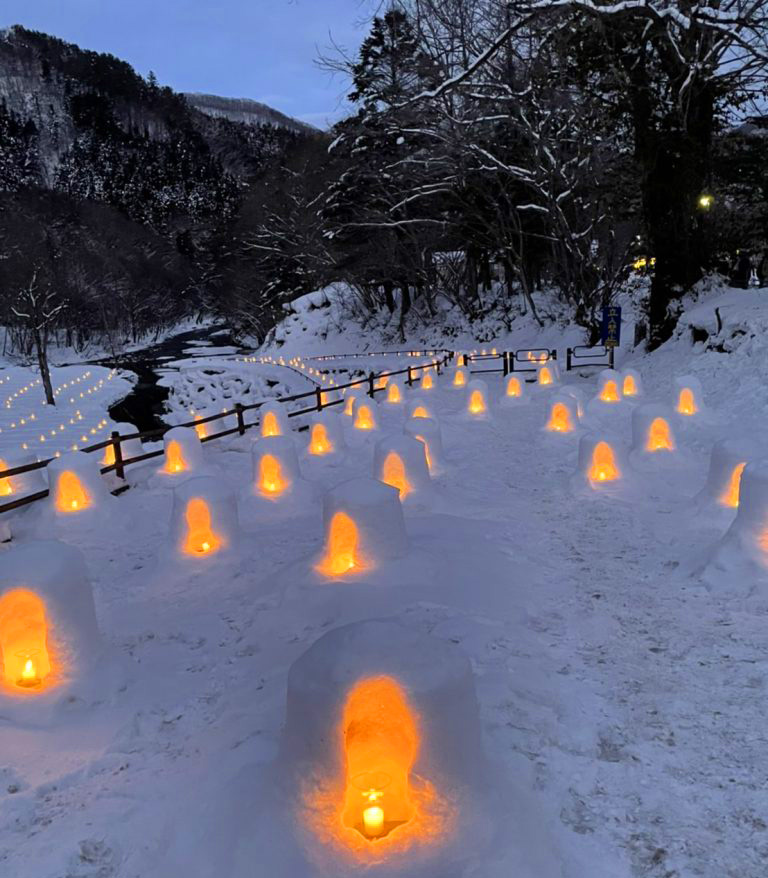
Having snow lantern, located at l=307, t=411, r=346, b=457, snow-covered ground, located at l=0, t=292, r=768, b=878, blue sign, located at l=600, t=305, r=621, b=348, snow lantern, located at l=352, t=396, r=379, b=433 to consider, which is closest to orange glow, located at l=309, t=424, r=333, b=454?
snow lantern, located at l=307, t=411, r=346, b=457

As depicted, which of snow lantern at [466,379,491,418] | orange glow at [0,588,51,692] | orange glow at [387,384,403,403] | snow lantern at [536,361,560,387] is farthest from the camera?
snow lantern at [536,361,560,387]

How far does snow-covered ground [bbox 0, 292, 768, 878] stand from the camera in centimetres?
326

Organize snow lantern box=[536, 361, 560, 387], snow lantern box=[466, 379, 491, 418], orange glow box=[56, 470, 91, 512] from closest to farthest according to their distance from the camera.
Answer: orange glow box=[56, 470, 91, 512] < snow lantern box=[466, 379, 491, 418] < snow lantern box=[536, 361, 560, 387]

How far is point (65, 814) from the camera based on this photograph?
3668mm

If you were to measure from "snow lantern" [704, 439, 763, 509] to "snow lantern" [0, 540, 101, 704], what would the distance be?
746cm

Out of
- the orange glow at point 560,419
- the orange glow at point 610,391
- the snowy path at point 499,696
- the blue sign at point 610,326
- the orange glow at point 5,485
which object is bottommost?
the snowy path at point 499,696

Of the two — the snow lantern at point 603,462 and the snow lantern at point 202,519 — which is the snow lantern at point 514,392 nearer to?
the snow lantern at point 603,462

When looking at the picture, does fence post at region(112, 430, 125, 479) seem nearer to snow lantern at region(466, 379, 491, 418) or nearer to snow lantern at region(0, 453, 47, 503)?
snow lantern at region(0, 453, 47, 503)

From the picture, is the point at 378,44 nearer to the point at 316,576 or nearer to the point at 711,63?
the point at 711,63

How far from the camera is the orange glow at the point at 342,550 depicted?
256 inches

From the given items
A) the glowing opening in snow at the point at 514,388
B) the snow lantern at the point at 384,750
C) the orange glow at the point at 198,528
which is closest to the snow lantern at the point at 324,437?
the orange glow at the point at 198,528

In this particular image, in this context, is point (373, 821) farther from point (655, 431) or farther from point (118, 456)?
point (118, 456)

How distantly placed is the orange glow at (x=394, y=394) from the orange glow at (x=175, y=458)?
817cm

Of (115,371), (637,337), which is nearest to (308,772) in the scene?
(637,337)
